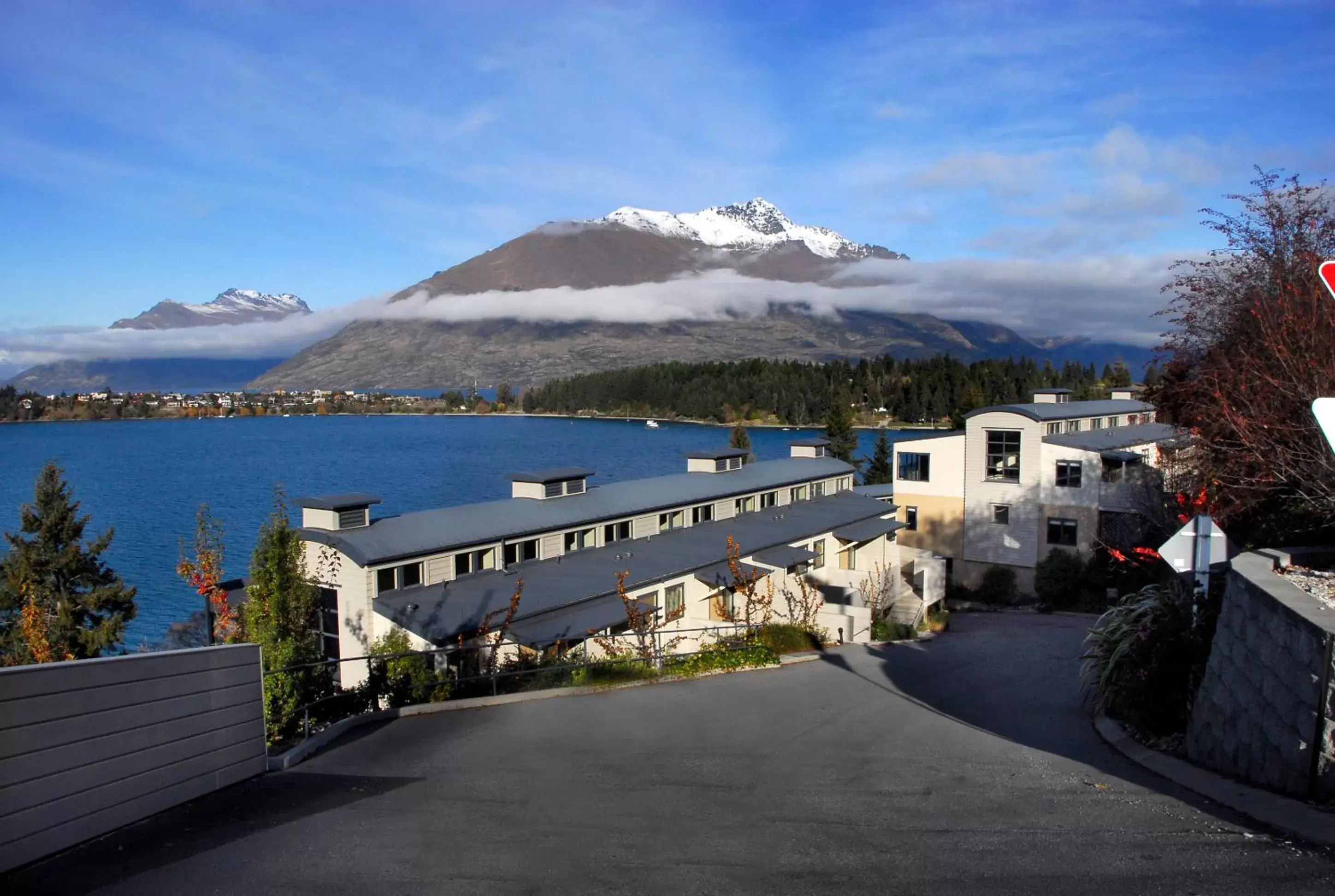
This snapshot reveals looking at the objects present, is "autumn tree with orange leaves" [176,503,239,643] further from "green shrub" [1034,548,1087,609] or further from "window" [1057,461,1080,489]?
"window" [1057,461,1080,489]

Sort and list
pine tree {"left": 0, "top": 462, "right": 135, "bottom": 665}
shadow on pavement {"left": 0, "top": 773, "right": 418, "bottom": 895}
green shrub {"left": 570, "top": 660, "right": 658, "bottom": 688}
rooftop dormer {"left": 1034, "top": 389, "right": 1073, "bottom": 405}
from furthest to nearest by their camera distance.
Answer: rooftop dormer {"left": 1034, "top": 389, "right": 1073, "bottom": 405} < pine tree {"left": 0, "top": 462, "right": 135, "bottom": 665} < green shrub {"left": 570, "top": 660, "right": 658, "bottom": 688} < shadow on pavement {"left": 0, "top": 773, "right": 418, "bottom": 895}

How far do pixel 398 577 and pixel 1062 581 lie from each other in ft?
84.9

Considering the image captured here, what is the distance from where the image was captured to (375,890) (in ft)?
16.4

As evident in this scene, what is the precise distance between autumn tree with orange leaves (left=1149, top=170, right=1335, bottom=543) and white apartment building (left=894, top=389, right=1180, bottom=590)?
2356cm

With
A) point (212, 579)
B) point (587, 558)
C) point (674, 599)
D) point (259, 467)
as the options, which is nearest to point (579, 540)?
point (587, 558)

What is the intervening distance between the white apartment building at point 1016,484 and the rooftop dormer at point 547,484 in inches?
742

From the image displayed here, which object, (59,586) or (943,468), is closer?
(59,586)

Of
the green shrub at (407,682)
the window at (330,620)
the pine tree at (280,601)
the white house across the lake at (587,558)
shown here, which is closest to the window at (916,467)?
the white house across the lake at (587,558)

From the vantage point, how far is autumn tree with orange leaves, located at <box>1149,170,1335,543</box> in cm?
840

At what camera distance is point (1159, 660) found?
895 centimetres

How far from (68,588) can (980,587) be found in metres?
35.8

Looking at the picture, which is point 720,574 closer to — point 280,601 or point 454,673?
point 454,673

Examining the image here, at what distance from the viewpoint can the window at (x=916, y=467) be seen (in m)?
41.8

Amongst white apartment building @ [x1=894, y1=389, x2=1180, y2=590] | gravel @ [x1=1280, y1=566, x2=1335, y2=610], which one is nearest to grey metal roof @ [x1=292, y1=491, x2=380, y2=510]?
gravel @ [x1=1280, y1=566, x2=1335, y2=610]
